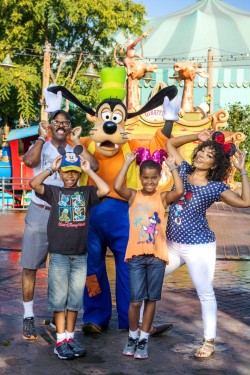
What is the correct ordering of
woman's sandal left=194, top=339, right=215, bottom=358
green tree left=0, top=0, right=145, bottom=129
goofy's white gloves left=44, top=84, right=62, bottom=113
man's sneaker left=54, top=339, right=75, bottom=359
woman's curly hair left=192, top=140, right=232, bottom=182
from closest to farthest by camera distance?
man's sneaker left=54, top=339, right=75, bottom=359, woman's sandal left=194, top=339, right=215, bottom=358, woman's curly hair left=192, top=140, right=232, bottom=182, goofy's white gloves left=44, top=84, right=62, bottom=113, green tree left=0, top=0, right=145, bottom=129

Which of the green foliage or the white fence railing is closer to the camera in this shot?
the white fence railing

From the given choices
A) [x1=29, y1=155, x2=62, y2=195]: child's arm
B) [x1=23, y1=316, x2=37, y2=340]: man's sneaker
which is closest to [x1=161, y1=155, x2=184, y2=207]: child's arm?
[x1=29, y1=155, x2=62, y2=195]: child's arm

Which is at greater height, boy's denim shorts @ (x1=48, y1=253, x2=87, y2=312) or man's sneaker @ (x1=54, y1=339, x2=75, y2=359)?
boy's denim shorts @ (x1=48, y1=253, x2=87, y2=312)

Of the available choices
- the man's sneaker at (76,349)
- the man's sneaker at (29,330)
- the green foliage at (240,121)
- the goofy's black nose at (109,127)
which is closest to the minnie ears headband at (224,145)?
the goofy's black nose at (109,127)

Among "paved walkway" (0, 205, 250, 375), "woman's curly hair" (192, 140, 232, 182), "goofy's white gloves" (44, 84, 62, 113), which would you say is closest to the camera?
"paved walkway" (0, 205, 250, 375)

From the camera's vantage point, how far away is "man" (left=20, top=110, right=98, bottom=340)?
15.6 feet

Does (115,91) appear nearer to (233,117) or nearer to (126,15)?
(126,15)

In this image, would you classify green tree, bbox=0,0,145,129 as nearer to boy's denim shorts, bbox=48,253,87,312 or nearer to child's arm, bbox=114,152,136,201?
child's arm, bbox=114,152,136,201

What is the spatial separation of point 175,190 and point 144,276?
64 centimetres

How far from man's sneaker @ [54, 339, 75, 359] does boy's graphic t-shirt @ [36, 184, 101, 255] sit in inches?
24.7

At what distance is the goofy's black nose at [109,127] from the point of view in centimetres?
493

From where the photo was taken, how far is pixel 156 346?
4.64m

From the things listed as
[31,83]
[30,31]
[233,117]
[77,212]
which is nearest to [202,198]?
[77,212]

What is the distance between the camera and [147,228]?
4379 millimetres
